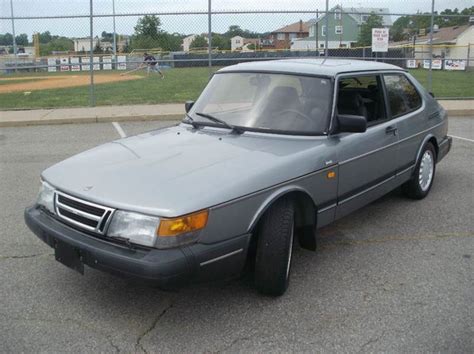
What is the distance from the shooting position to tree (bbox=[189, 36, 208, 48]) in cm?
1513

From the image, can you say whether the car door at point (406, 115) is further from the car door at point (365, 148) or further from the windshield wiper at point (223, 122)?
the windshield wiper at point (223, 122)

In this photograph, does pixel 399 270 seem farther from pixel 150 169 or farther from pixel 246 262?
pixel 150 169

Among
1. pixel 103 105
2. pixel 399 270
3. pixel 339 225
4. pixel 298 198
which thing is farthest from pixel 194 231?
pixel 103 105

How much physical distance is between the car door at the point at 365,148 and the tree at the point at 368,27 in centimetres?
1184

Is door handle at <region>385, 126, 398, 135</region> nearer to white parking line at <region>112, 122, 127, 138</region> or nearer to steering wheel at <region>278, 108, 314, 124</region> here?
steering wheel at <region>278, 108, 314, 124</region>

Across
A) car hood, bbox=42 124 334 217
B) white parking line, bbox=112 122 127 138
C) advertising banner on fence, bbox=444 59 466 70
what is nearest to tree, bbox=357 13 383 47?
white parking line, bbox=112 122 127 138

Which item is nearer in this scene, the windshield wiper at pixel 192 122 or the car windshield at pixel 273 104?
the car windshield at pixel 273 104

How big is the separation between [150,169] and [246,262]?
87 cm

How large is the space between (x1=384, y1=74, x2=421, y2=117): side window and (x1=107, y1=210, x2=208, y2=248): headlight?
283cm

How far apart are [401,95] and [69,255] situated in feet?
12.0

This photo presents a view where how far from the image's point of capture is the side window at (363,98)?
14.6ft

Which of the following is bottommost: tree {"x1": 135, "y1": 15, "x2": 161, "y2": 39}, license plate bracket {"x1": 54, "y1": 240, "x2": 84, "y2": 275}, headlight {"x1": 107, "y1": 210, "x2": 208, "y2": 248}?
license plate bracket {"x1": 54, "y1": 240, "x2": 84, "y2": 275}

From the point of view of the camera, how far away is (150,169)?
3424mm

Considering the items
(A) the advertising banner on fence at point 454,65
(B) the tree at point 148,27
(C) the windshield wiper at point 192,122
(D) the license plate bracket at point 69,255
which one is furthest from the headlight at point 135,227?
(A) the advertising banner on fence at point 454,65
